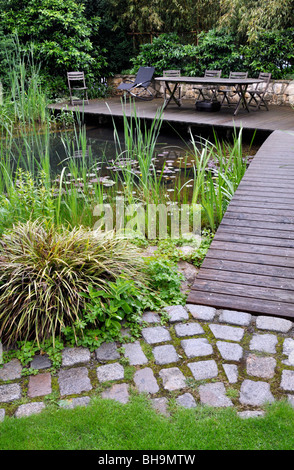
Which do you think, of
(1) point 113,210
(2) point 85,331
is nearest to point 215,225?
(1) point 113,210

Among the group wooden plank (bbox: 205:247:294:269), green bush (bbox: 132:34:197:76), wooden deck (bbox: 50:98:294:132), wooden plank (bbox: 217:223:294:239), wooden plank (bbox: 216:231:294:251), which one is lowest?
wooden deck (bbox: 50:98:294:132)

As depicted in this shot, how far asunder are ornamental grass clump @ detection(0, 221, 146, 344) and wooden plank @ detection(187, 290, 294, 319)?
44 cm

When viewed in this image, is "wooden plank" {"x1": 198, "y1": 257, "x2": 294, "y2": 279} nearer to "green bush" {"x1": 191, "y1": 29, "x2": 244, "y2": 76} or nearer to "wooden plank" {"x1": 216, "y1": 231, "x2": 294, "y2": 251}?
"wooden plank" {"x1": 216, "y1": 231, "x2": 294, "y2": 251}

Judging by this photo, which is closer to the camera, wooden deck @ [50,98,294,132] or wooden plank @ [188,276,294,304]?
wooden plank @ [188,276,294,304]

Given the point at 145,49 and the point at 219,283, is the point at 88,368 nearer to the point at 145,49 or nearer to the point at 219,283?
the point at 219,283

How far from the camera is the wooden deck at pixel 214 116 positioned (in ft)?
25.4

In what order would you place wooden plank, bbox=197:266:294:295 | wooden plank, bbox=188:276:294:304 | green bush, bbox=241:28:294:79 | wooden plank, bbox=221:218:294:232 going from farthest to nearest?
1. green bush, bbox=241:28:294:79
2. wooden plank, bbox=221:218:294:232
3. wooden plank, bbox=197:266:294:295
4. wooden plank, bbox=188:276:294:304

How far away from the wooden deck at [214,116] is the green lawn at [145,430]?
5747 millimetres

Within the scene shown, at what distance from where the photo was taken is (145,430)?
1796mm

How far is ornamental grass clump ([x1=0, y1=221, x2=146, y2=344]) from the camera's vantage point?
7.68ft

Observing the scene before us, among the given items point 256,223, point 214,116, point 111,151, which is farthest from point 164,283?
point 214,116

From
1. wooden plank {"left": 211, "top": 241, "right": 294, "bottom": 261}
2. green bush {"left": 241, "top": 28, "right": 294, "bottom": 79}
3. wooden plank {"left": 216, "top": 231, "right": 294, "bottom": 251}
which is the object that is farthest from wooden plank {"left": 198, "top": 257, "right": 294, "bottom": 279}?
green bush {"left": 241, "top": 28, "right": 294, "bottom": 79}

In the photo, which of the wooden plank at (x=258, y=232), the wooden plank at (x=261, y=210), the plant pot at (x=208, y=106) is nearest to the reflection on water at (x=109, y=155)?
the plant pot at (x=208, y=106)

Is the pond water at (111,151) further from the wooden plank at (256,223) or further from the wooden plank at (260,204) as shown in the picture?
the wooden plank at (256,223)
